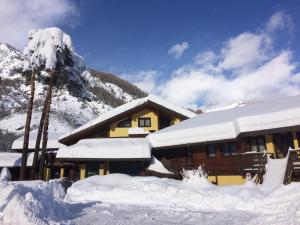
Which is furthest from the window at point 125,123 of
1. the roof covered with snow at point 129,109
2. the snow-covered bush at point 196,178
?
the snow-covered bush at point 196,178

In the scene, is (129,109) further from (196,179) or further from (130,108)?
(196,179)

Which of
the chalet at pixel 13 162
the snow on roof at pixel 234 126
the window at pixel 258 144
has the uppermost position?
the snow on roof at pixel 234 126

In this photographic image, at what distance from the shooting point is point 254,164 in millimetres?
16438

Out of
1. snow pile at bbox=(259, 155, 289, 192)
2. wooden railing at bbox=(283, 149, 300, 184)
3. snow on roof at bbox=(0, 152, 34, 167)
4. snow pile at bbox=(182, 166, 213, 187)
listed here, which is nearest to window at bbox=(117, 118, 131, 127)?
snow pile at bbox=(182, 166, 213, 187)

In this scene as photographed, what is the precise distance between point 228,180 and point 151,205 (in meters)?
8.04

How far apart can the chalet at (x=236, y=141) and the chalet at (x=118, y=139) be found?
205 centimetres

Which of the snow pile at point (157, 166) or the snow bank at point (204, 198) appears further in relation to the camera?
the snow pile at point (157, 166)

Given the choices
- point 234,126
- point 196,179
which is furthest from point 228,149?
point 196,179

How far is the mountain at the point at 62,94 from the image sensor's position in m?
→ 26.3

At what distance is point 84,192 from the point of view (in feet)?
50.2

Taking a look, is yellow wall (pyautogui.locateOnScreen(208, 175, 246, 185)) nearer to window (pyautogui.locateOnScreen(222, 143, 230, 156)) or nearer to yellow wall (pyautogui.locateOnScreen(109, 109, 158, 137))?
window (pyautogui.locateOnScreen(222, 143, 230, 156))

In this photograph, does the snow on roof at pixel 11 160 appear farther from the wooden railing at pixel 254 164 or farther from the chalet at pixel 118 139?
the wooden railing at pixel 254 164

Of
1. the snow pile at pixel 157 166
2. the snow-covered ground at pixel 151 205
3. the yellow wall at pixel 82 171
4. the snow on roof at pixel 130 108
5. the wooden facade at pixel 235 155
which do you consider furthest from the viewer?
the snow on roof at pixel 130 108

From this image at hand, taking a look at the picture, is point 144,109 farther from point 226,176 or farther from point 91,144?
point 226,176
